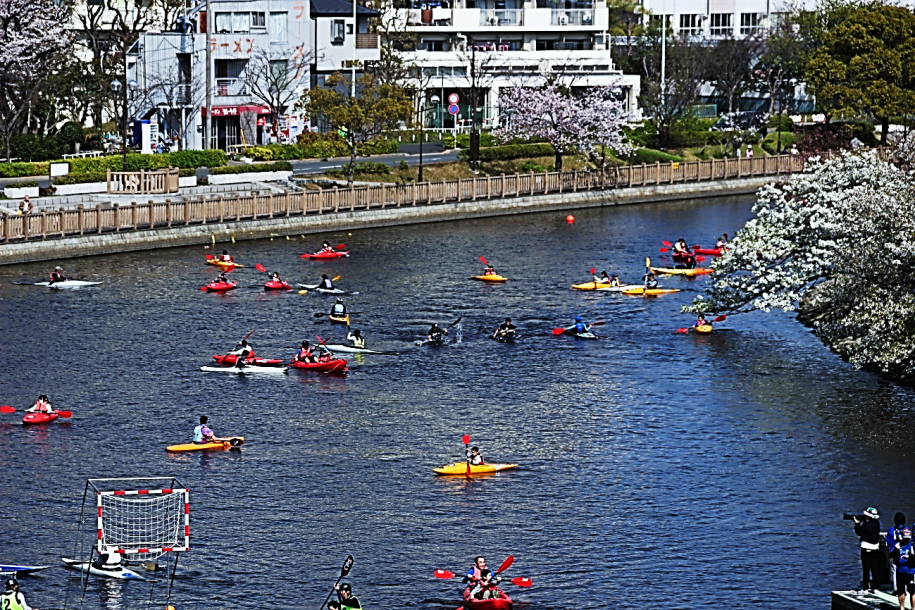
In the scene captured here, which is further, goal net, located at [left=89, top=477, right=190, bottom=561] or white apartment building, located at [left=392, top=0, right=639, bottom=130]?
white apartment building, located at [left=392, top=0, right=639, bottom=130]

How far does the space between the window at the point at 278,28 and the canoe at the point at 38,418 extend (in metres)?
68.5

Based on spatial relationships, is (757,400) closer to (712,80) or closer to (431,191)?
(431,191)

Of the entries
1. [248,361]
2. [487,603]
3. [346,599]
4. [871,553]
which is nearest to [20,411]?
[248,361]

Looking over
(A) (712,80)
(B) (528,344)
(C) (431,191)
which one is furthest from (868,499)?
(A) (712,80)

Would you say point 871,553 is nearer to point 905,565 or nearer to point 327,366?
point 905,565

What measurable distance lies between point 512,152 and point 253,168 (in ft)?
68.0

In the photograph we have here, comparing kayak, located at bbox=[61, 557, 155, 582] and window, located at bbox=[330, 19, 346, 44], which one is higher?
window, located at bbox=[330, 19, 346, 44]

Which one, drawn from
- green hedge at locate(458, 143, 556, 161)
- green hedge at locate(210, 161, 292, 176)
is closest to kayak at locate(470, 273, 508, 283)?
green hedge at locate(210, 161, 292, 176)

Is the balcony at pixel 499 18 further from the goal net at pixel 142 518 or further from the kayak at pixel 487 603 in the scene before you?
the kayak at pixel 487 603

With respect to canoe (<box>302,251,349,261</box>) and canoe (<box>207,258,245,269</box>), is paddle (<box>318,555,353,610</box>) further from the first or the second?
canoe (<box>302,251,349,261</box>)

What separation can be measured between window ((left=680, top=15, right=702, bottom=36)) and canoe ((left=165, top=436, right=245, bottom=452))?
395 feet

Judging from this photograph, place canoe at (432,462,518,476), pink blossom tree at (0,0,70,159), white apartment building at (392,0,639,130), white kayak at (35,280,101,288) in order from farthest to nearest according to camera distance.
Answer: white apartment building at (392,0,639,130) < pink blossom tree at (0,0,70,159) < white kayak at (35,280,101,288) < canoe at (432,462,518,476)

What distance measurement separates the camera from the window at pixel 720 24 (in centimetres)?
15900

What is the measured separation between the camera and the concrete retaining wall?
78.1 m
